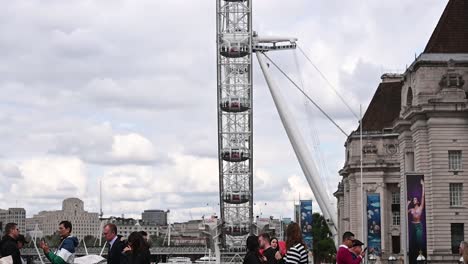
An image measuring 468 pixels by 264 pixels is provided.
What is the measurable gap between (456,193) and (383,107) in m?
46.5

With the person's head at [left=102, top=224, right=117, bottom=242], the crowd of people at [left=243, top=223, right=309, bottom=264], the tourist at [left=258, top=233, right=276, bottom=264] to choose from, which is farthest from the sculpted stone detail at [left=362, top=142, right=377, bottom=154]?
the person's head at [left=102, top=224, right=117, bottom=242]

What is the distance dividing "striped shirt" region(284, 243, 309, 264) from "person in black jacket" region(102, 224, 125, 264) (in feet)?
10.9

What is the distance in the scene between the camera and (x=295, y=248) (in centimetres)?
2086

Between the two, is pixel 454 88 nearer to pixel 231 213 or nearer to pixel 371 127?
pixel 371 127

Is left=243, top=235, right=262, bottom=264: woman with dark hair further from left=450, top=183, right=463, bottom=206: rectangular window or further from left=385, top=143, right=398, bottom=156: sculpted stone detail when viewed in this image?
left=385, top=143, right=398, bottom=156: sculpted stone detail

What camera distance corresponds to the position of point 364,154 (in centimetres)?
12050

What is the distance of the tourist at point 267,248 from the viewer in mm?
22109

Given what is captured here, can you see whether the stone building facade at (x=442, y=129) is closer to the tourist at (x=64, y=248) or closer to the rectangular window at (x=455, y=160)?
the rectangular window at (x=455, y=160)

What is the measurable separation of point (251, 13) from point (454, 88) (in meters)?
63.7

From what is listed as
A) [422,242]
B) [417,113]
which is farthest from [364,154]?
[422,242]

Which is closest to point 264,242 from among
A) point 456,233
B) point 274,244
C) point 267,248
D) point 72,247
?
point 267,248

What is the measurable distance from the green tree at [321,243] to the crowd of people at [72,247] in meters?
133

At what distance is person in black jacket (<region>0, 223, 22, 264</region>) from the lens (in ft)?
→ 74.6

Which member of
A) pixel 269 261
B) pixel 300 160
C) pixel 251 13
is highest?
→ pixel 251 13
